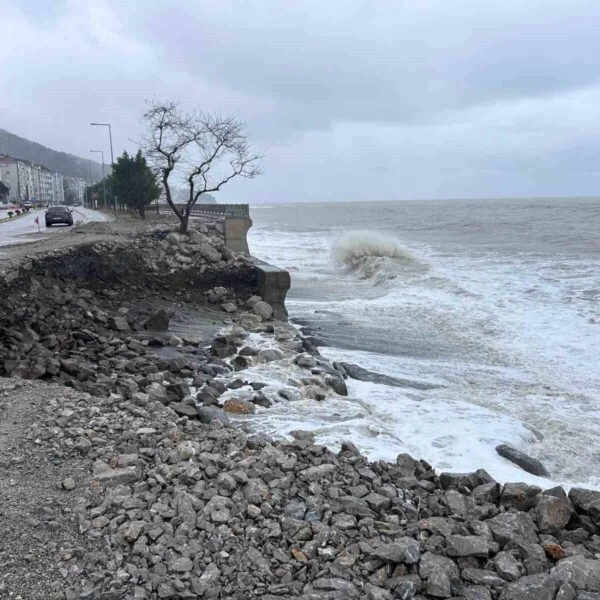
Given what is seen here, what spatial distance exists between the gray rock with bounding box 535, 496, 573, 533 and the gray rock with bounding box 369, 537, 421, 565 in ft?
4.68

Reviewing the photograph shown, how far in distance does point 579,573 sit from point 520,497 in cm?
131

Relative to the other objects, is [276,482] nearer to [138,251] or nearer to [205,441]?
[205,441]

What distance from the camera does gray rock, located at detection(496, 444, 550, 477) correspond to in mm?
7094

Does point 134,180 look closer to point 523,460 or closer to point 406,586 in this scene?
point 523,460

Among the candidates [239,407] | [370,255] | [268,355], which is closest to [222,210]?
[370,255]

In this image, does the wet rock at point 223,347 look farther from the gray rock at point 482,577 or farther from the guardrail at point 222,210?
the guardrail at point 222,210

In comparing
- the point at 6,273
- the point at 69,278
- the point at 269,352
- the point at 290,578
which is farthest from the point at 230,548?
the point at 69,278

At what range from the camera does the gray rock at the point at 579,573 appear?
4.07m

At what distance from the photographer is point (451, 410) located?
362 inches

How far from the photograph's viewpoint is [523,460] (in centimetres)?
725

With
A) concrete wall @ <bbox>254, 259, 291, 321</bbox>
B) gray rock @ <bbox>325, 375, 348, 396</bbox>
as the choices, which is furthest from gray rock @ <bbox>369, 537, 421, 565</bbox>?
concrete wall @ <bbox>254, 259, 291, 321</bbox>

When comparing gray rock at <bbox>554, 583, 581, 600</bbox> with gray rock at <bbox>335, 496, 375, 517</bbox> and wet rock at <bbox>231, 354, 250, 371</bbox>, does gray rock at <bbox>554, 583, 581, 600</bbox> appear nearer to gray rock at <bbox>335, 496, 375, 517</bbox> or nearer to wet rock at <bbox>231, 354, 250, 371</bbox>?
gray rock at <bbox>335, 496, 375, 517</bbox>

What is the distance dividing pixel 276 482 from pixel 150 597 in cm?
164

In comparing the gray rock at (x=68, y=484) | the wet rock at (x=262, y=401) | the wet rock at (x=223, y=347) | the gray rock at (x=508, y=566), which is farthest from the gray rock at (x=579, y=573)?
the wet rock at (x=223, y=347)
